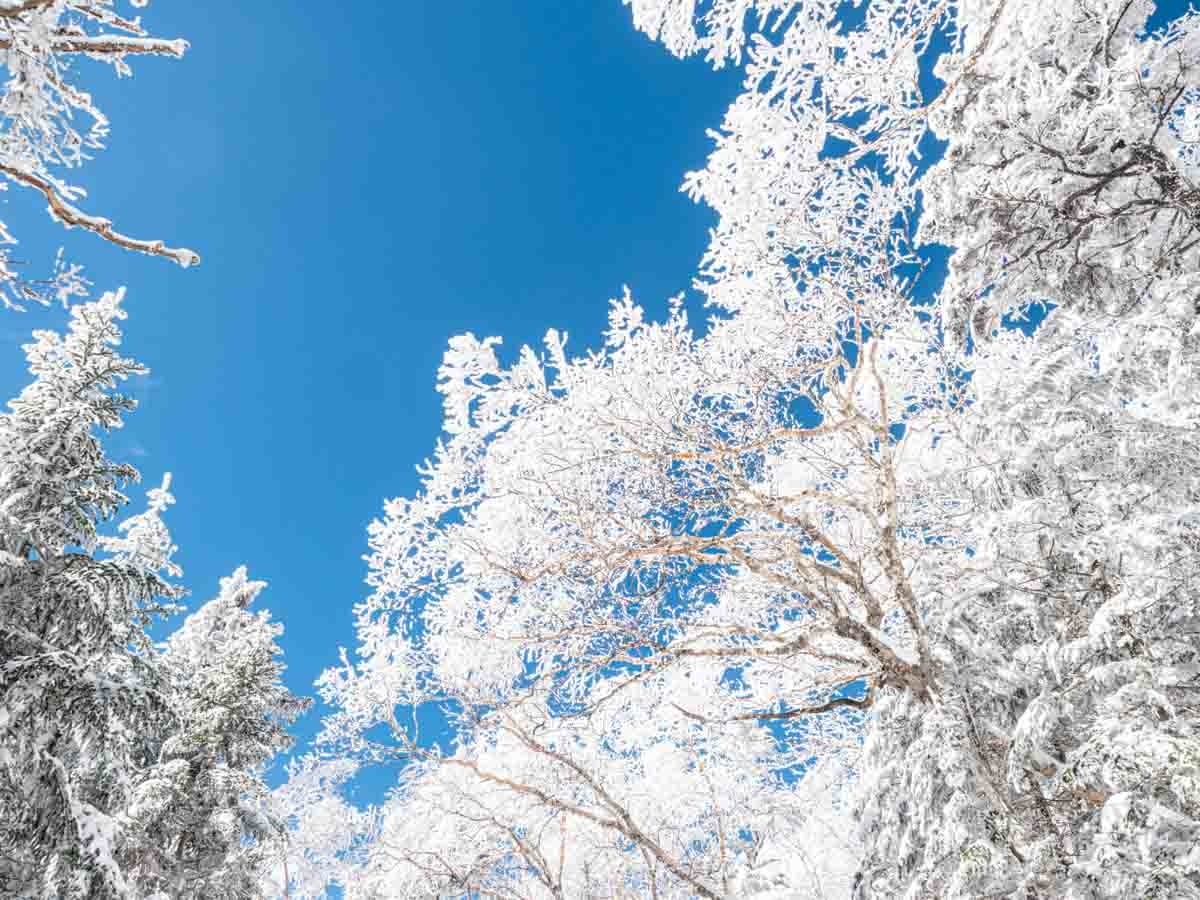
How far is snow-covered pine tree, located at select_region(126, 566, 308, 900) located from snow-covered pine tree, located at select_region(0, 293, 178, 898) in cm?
279

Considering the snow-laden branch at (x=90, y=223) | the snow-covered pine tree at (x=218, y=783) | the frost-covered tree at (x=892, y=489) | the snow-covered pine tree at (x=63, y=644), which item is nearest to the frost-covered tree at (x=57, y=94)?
the snow-laden branch at (x=90, y=223)

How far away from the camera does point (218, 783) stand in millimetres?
11023

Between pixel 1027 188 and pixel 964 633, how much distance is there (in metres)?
2.66

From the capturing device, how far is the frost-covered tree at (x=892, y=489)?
3613 mm

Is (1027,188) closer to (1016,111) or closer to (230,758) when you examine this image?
(1016,111)

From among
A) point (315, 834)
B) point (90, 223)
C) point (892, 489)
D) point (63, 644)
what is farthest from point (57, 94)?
point (315, 834)

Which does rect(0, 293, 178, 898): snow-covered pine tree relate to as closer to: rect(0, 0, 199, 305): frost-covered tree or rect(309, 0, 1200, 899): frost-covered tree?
rect(309, 0, 1200, 899): frost-covered tree

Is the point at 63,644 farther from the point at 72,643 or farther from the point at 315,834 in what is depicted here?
the point at 315,834

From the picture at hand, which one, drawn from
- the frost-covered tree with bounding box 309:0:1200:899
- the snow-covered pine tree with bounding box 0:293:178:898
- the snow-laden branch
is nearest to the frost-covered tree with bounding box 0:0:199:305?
the snow-laden branch

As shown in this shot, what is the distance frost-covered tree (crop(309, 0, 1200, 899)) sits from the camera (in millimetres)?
3613

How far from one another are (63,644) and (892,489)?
24.8ft

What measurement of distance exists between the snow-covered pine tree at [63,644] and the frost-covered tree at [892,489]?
2046 millimetres

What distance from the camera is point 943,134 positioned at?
200 inches

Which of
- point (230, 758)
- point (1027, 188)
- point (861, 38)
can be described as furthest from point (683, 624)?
point (230, 758)
